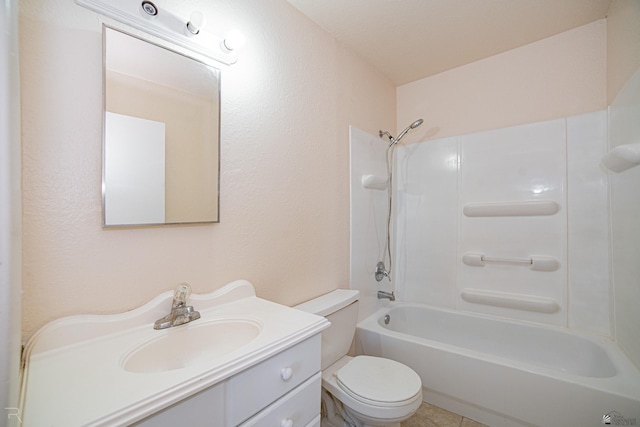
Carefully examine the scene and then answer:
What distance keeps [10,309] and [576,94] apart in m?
2.85

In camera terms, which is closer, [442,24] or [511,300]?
[442,24]

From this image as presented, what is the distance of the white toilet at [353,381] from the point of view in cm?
117

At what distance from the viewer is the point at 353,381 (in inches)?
51.2

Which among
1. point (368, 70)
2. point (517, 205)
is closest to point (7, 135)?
point (368, 70)

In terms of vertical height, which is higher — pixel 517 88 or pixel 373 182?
pixel 517 88

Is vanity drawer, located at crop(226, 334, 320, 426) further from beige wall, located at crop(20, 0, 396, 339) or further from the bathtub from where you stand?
the bathtub

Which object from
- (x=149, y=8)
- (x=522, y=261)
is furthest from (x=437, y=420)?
(x=149, y=8)

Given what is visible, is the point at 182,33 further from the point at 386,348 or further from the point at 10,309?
the point at 386,348

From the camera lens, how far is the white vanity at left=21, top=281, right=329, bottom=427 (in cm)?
56

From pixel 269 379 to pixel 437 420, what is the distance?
144 cm

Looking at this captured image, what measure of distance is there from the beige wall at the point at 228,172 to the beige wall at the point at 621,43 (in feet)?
4.67

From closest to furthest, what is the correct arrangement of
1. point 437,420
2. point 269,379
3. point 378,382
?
1. point 269,379
2. point 378,382
3. point 437,420

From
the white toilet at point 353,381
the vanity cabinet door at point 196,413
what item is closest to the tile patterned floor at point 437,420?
the white toilet at point 353,381

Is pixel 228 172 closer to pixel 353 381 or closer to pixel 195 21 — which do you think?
pixel 195 21
